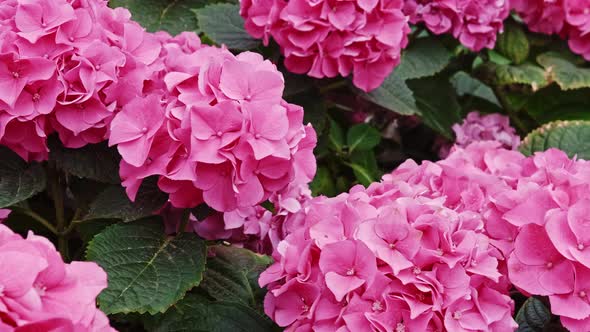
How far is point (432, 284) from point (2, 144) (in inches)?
25.3

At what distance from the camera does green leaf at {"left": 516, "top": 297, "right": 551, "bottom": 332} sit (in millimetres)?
1227

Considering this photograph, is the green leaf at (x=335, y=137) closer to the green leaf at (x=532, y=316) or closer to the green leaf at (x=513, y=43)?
the green leaf at (x=513, y=43)

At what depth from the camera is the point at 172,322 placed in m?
1.23

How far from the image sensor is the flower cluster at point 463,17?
196 cm

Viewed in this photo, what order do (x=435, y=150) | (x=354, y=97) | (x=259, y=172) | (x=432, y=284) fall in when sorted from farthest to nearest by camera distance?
(x=435, y=150), (x=354, y=97), (x=259, y=172), (x=432, y=284)

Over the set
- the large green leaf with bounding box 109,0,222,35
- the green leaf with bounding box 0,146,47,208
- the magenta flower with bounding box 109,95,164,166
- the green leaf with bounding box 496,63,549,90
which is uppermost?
the magenta flower with bounding box 109,95,164,166

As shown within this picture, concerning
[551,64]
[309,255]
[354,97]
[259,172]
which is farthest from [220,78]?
[551,64]

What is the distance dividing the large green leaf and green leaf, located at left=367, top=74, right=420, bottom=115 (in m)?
0.46

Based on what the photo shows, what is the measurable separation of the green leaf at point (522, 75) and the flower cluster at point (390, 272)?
3.29 feet

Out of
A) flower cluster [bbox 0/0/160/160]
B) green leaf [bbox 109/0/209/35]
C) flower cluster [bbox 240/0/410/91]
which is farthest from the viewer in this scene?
green leaf [bbox 109/0/209/35]

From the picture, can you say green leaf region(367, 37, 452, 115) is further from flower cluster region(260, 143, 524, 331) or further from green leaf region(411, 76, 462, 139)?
flower cluster region(260, 143, 524, 331)

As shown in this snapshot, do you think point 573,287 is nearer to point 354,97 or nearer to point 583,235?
point 583,235

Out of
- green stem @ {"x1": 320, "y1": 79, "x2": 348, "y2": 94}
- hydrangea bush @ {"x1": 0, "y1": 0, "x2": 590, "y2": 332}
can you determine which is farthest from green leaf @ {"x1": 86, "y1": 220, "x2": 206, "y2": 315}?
green stem @ {"x1": 320, "y1": 79, "x2": 348, "y2": 94}

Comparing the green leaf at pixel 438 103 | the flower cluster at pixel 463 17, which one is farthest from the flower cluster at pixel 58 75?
the green leaf at pixel 438 103
